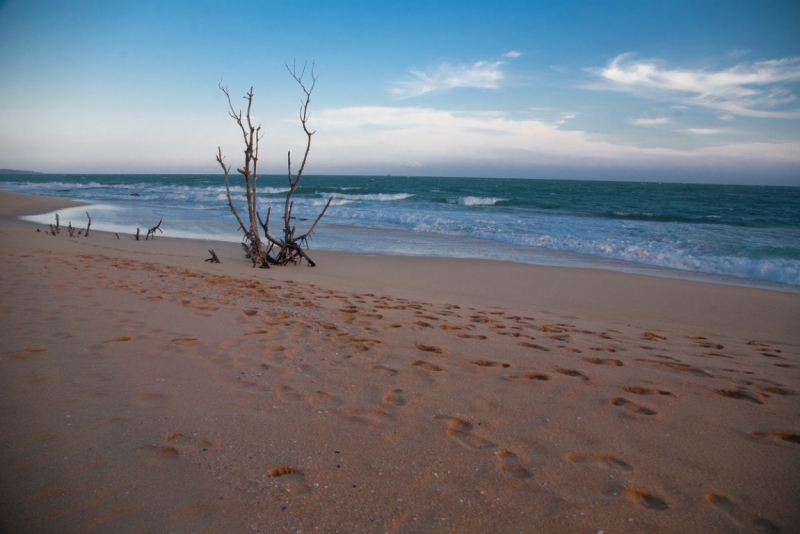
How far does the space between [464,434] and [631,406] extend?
1.33 m

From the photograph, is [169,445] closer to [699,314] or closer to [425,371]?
[425,371]

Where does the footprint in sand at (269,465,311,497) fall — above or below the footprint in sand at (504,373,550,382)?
below

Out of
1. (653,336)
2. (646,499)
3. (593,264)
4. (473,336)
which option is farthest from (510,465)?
(593,264)

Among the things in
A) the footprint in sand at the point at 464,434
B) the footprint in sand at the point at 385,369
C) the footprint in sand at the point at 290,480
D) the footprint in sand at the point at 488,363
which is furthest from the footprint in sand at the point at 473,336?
the footprint in sand at the point at 290,480

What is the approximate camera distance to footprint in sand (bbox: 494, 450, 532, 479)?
2.42 meters

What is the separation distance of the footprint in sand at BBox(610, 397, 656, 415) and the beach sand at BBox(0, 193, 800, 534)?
0.06 feet

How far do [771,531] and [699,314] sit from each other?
5992 mm

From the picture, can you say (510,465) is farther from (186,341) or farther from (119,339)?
(119,339)

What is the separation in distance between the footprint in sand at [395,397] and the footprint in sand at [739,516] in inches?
70.2

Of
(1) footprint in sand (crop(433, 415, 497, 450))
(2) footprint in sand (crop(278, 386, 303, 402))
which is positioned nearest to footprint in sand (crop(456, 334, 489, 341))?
(1) footprint in sand (crop(433, 415, 497, 450))

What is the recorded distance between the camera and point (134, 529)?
195 cm

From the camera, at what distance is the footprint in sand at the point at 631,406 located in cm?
318

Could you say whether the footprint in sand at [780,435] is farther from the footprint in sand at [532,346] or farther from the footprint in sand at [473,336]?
the footprint in sand at [473,336]

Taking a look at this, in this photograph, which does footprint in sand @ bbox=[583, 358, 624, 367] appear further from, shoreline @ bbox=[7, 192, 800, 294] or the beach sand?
shoreline @ bbox=[7, 192, 800, 294]
